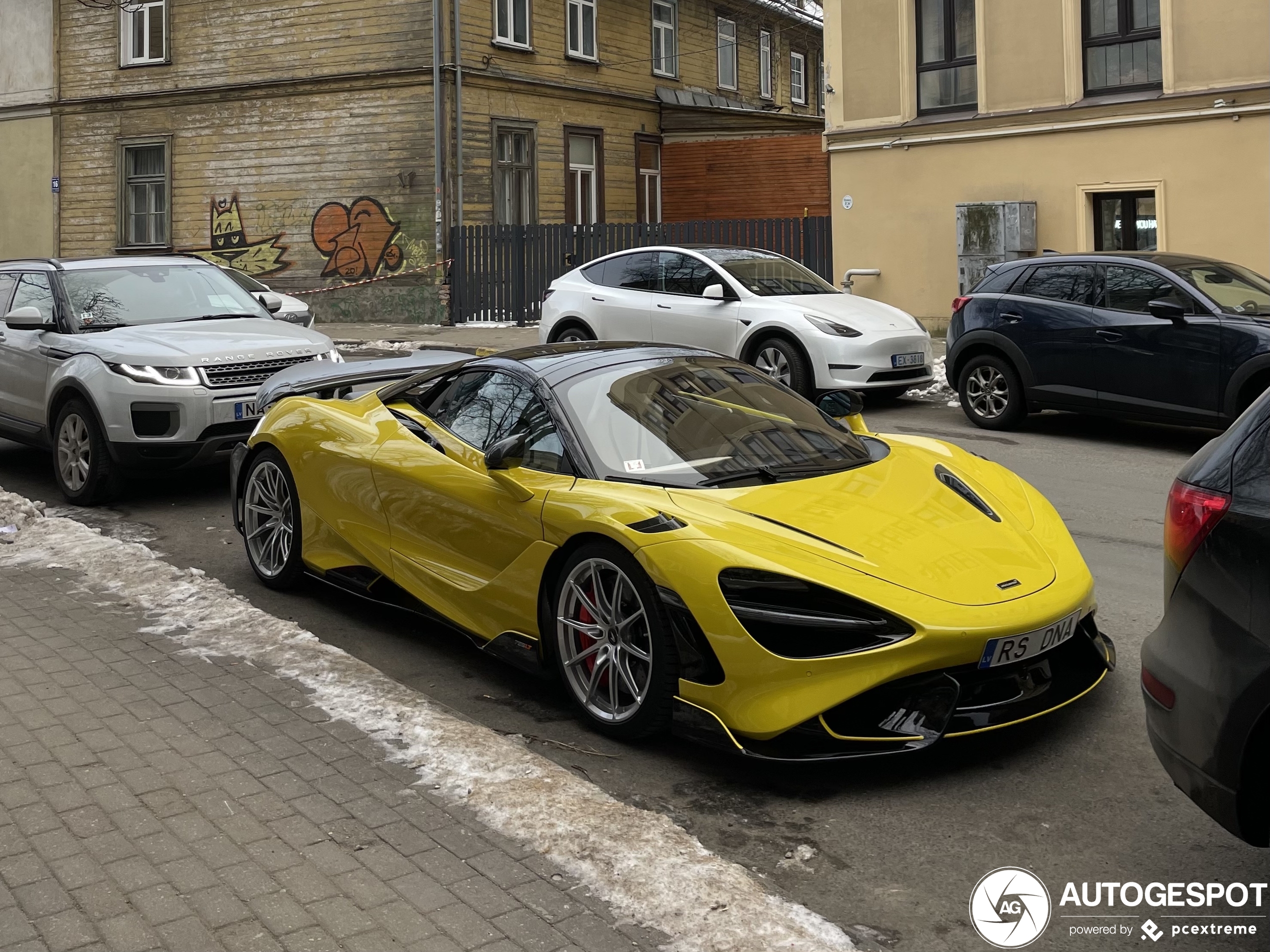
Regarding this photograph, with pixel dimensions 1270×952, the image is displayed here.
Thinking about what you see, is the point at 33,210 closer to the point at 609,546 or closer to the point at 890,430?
the point at 890,430

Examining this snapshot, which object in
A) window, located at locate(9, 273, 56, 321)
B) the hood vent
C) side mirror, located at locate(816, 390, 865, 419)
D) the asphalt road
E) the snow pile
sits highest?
window, located at locate(9, 273, 56, 321)

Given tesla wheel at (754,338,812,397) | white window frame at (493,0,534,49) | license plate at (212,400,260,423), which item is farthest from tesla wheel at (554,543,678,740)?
white window frame at (493,0,534,49)

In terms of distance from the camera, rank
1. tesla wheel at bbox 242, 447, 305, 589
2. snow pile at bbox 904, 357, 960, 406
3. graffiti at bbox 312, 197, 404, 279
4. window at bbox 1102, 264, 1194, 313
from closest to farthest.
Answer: tesla wheel at bbox 242, 447, 305, 589 < window at bbox 1102, 264, 1194, 313 < snow pile at bbox 904, 357, 960, 406 < graffiti at bbox 312, 197, 404, 279

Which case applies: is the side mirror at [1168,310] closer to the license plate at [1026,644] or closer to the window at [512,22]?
the license plate at [1026,644]

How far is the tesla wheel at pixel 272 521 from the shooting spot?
6.97 m

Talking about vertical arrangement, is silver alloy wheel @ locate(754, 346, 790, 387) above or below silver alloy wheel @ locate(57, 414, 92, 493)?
above

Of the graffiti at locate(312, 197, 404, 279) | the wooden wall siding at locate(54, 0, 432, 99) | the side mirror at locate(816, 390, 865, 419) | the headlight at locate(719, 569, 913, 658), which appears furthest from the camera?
the graffiti at locate(312, 197, 404, 279)

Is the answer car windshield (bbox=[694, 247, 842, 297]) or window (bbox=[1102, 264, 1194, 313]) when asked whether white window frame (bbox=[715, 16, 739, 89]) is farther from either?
window (bbox=[1102, 264, 1194, 313])

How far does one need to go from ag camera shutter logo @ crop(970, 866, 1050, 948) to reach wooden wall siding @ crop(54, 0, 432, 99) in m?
23.8

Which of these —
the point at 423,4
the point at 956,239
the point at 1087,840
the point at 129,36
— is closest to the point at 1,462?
the point at 1087,840

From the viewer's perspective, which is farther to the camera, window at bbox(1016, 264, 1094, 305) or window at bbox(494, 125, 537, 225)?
window at bbox(494, 125, 537, 225)

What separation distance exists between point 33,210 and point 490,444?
29187 mm

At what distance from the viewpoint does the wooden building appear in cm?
2586

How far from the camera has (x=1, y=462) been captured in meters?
11.6
